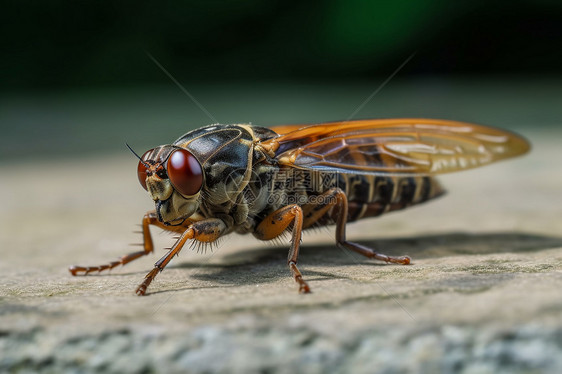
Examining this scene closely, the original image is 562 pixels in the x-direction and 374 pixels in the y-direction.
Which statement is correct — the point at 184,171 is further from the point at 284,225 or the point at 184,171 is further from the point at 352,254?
the point at 352,254

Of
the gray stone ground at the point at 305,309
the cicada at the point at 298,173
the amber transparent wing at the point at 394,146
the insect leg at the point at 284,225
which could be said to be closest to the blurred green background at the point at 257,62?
the amber transparent wing at the point at 394,146

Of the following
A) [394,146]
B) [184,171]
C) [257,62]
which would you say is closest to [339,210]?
[394,146]

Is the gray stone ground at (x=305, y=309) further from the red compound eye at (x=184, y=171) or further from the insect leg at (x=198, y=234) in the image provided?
the red compound eye at (x=184, y=171)

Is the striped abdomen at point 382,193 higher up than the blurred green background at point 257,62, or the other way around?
the blurred green background at point 257,62

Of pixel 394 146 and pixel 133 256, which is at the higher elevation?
pixel 394 146

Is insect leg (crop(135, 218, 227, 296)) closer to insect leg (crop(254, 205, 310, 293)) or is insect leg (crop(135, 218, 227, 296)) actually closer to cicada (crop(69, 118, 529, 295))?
cicada (crop(69, 118, 529, 295))

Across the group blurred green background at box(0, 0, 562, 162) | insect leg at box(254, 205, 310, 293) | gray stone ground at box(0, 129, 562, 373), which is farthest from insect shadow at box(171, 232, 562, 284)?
blurred green background at box(0, 0, 562, 162)

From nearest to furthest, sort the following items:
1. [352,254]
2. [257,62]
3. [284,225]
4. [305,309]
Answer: [305,309], [284,225], [352,254], [257,62]
